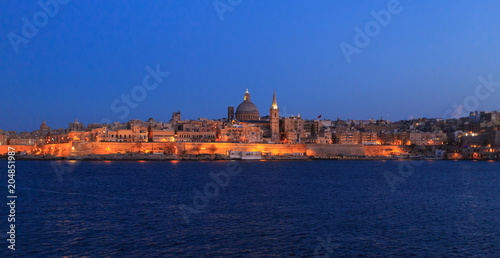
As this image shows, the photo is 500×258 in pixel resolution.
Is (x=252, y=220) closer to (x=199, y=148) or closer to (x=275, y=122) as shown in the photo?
(x=199, y=148)

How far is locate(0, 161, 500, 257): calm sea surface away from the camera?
9547 mm

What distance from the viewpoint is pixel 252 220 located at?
12094 millimetres

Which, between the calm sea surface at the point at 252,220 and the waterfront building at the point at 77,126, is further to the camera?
the waterfront building at the point at 77,126

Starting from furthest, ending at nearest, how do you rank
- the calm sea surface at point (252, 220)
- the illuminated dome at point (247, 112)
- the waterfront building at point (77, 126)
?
the illuminated dome at point (247, 112)
the waterfront building at point (77, 126)
the calm sea surface at point (252, 220)

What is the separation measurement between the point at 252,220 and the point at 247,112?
49195 mm

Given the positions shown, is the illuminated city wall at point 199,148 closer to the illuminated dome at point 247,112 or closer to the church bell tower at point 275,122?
the church bell tower at point 275,122

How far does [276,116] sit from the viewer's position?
56.4 m

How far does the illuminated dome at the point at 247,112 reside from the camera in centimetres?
6100

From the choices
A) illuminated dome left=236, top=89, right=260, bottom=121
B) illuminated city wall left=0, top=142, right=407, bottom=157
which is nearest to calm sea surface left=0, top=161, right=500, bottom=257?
illuminated city wall left=0, top=142, right=407, bottom=157

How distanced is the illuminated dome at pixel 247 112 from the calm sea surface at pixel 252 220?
136 ft

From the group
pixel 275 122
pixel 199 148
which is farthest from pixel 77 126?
pixel 275 122

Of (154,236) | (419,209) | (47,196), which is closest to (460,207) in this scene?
(419,209)

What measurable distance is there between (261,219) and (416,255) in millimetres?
4034

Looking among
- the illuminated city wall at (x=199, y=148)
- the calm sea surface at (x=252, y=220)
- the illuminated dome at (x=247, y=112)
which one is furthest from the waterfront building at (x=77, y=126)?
the calm sea surface at (x=252, y=220)
